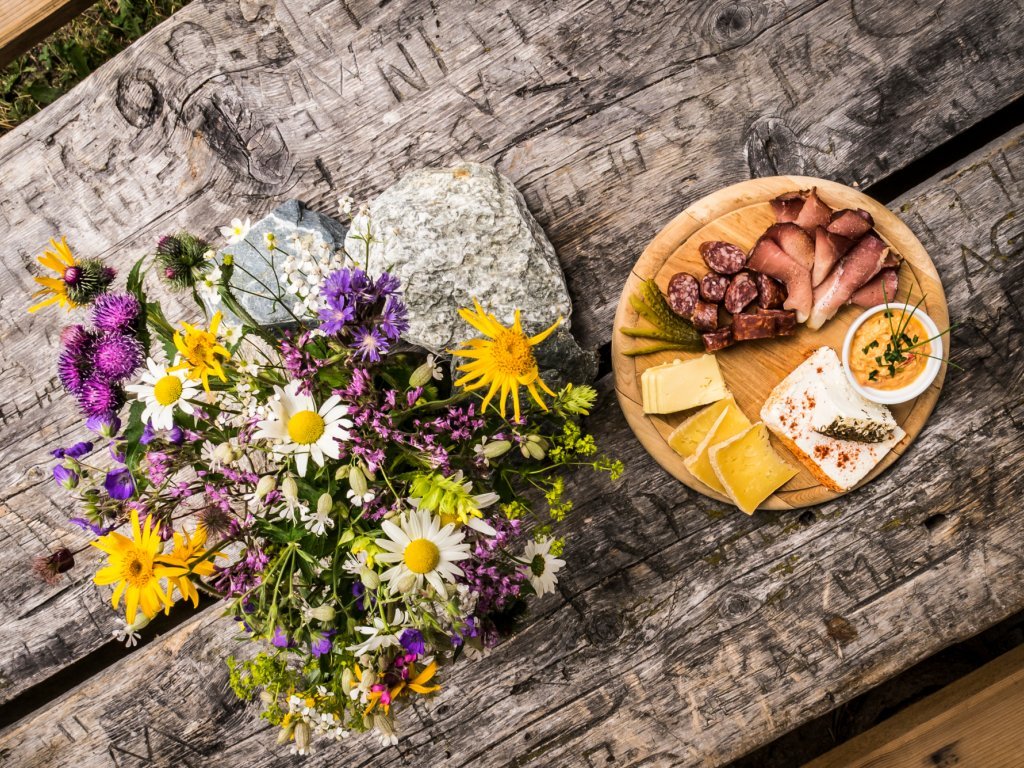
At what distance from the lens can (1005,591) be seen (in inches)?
62.7

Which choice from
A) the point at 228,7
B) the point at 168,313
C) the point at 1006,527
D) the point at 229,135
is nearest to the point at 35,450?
the point at 168,313

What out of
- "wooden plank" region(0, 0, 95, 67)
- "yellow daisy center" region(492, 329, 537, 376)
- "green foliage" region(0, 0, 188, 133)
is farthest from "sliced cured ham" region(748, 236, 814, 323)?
"green foliage" region(0, 0, 188, 133)

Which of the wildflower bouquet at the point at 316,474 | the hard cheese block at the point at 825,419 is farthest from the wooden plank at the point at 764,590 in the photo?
the wildflower bouquet at the point at 316,474

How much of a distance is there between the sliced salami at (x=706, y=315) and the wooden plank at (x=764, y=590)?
252 mm

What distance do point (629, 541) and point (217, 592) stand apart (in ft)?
2.90

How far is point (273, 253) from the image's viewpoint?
1438 mm

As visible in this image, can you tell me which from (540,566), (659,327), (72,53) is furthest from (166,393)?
(72,53)

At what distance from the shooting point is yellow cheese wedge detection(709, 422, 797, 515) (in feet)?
4.90

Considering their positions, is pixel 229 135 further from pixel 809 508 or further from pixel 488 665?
pixel 809 508

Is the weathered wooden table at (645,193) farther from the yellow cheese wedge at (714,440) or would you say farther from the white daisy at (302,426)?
the white daisy at (302,426)

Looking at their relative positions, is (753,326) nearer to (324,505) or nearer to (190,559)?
(324,505)

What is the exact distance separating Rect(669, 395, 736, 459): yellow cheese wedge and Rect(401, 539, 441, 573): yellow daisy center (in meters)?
0.71

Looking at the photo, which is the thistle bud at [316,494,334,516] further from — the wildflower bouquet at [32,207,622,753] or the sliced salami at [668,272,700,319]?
the sliced salami at [668,272,700,319]

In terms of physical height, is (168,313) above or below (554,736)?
above
